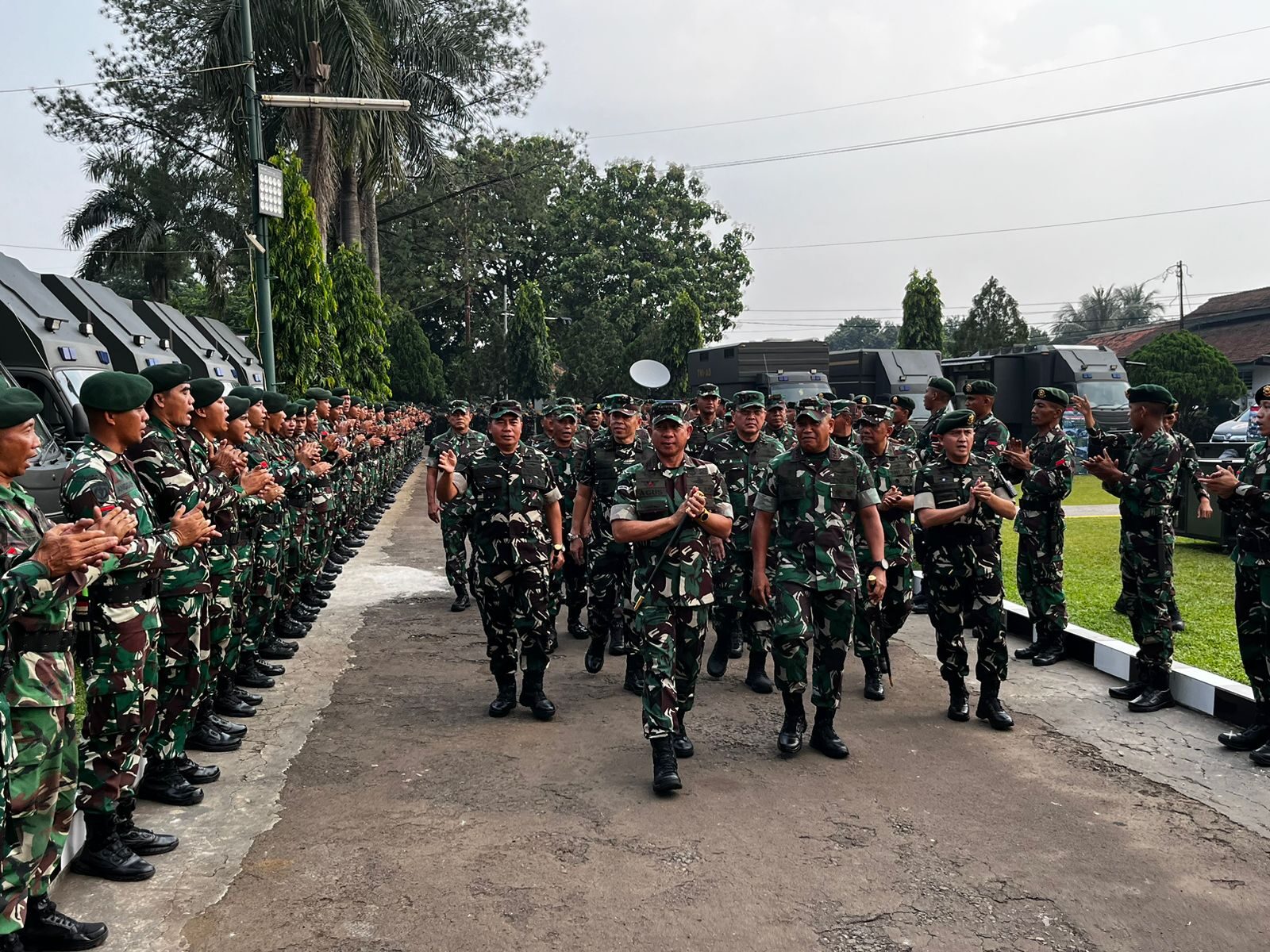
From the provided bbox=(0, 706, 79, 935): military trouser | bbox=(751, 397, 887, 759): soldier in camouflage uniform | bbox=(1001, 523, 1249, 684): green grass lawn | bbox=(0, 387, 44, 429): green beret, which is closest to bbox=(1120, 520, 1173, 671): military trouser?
bbox=(1001, 523, 1249, 684): green grass lawn

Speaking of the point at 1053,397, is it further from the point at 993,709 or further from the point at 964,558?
the point at 993,709

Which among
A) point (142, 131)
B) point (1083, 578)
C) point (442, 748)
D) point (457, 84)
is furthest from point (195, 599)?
point (142, 131)

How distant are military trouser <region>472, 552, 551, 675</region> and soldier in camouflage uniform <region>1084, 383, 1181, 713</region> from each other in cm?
376

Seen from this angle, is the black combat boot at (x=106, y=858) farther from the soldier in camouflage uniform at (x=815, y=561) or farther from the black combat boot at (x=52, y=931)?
the soldier in camouflage uniform at (x=815, y=561)

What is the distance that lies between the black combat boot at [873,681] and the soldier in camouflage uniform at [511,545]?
2.18 m

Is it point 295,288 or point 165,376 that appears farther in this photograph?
point 295,288

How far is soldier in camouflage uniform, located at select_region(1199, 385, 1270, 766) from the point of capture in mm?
5438

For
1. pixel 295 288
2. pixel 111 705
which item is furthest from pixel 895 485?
pixel 295 288

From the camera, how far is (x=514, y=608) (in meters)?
6.24

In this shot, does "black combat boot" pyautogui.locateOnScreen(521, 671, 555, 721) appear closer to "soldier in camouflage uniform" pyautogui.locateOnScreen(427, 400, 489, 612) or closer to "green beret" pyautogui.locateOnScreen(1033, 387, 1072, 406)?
"soldier in camouflage uniform" pyautogui.locateOnScreen(427, 400, 489, 612)

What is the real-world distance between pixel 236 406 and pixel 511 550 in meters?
2.32

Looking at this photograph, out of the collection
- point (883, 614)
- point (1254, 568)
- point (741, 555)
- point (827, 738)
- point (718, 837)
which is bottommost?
point (718, 837)

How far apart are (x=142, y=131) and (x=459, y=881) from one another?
30.6 m

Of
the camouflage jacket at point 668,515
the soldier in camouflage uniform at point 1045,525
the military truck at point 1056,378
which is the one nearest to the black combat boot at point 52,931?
the camouflage jacket at point 668,515
